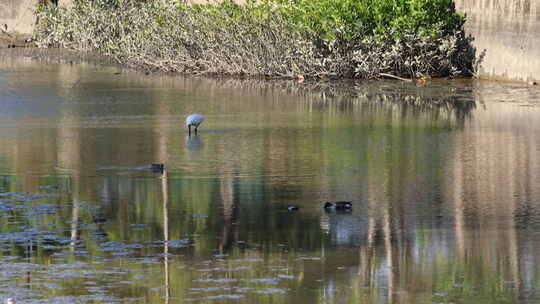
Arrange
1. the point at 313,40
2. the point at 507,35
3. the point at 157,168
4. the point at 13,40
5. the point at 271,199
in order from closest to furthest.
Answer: the point at 271,199
the point at 157,168
the point at 507,35
the point at 313,40
the point at 13,40

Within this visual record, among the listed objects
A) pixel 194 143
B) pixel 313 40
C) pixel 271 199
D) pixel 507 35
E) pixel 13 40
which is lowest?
pixel 271 199

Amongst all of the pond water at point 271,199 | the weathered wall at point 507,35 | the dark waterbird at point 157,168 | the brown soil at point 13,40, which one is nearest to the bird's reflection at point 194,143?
the pond water at point 271,199

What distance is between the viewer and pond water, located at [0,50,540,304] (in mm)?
7934

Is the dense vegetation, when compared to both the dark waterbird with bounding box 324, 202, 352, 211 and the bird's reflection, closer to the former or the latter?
the bird's reflection

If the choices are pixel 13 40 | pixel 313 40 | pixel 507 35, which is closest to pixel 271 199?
pixel 507 35

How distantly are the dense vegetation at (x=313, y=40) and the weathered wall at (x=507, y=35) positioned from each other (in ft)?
1.22

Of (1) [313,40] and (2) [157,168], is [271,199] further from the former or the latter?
(1) [313,40]

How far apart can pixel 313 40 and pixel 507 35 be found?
3.51 metres

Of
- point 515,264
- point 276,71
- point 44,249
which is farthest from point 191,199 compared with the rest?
point 276,71

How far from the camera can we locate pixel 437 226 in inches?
382

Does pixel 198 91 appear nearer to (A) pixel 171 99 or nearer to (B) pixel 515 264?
(A) pixel 171 99

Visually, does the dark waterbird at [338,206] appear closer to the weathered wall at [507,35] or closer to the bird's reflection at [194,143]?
the bird's reflection at [194,143]

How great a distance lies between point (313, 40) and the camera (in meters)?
22.3

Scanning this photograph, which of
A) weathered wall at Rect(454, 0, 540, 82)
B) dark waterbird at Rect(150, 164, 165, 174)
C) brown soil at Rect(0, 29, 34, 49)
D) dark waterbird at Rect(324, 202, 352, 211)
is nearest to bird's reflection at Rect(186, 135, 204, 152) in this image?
dark waterbird at Rect(150, 164, 165, 174)
